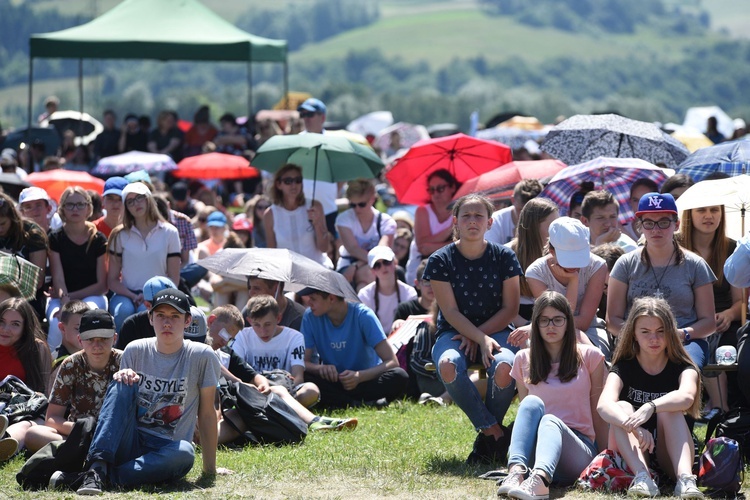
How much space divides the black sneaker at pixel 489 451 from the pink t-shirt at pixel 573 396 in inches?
20.4

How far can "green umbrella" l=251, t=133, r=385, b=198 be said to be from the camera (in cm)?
1157

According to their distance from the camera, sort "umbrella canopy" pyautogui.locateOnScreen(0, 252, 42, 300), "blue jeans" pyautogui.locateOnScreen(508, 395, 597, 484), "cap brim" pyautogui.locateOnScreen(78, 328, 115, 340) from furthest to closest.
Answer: "umbrella canopy" pyautogui.locateOnScreen(0, 252, 42, 300)
"cap brim" pyautogui.locateOnScreen(78, 328, 115, 340)
"blue jeans" pyautogui.locateOnScreen(508, 395, 597, 484)

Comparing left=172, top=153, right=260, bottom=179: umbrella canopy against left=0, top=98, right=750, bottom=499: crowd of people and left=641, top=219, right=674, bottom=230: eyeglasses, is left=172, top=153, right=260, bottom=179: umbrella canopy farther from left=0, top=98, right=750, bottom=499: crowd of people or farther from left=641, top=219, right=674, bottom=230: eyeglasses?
left=641, top=219, right=674, bottom=230: eyeglasses

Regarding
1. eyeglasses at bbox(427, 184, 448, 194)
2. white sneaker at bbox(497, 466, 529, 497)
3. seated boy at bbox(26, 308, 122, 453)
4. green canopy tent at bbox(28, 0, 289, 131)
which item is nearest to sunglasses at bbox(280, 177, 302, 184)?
eyeglasses at bbox(427, 184, 448, 194)

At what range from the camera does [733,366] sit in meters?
6.76

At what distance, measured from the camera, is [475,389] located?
6945 mm

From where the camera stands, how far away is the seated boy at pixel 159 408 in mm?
6332

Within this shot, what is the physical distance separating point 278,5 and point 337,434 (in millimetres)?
170757

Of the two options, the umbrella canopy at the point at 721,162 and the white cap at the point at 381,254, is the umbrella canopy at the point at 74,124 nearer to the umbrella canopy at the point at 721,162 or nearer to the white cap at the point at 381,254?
Result: the white cap at the point at 381,254

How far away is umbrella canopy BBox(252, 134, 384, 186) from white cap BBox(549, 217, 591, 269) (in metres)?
4.75

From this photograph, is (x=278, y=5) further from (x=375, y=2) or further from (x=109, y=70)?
(x=109, y=70)

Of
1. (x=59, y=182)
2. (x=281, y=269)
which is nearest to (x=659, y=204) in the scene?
(x=281, y=269)

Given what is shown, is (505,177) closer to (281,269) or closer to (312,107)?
(312,107)

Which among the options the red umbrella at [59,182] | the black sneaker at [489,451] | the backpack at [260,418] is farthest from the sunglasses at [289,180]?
the black sneaker at [489,451]
